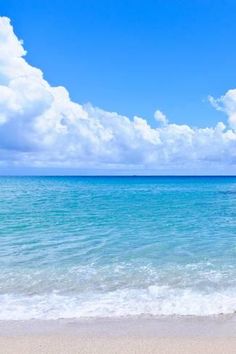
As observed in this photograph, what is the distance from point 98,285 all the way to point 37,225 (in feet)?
46.2

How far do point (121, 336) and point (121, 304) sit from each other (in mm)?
1978

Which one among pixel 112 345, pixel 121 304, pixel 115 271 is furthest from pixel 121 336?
pixel 115 271

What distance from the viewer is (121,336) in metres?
7.03

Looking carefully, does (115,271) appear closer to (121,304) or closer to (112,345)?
(121,304)

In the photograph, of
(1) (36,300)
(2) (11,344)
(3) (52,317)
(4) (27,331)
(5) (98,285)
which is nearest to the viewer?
(2) (11,344)

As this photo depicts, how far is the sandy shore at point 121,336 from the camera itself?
6434 mm

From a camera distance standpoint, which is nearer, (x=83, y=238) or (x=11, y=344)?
(x=11, y=344)

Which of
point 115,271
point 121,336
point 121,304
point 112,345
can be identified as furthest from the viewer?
point 115,271

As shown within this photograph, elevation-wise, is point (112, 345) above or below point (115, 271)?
above

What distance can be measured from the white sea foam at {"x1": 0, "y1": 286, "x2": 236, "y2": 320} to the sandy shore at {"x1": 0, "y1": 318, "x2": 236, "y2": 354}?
0.53 m

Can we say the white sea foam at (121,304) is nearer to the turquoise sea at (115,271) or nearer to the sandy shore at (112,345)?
the turquoise sea at (115,271)

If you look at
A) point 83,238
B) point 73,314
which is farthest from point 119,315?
point 83,238

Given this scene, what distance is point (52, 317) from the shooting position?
817 cm

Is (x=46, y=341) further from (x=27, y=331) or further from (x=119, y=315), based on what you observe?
(x=119, y=315)
